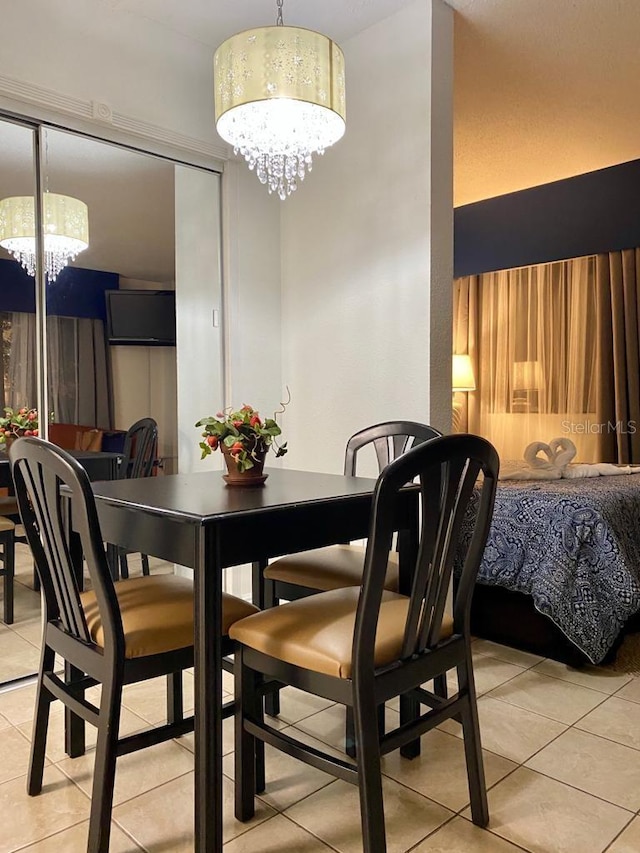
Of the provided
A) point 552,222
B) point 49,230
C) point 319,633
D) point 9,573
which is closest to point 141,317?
point 49,230

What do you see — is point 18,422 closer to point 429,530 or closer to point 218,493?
point 218,493

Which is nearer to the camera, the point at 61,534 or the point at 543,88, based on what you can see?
the point at 61,534

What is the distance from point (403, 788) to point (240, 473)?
98cm

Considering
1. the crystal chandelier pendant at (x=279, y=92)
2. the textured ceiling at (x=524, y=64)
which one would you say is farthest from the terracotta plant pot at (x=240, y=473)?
the textured ceiling at (x=524, y=64)


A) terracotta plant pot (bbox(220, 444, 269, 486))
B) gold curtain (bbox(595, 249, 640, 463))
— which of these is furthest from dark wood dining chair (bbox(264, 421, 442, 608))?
gold curtain (bbox(595, 249, 640, 463))

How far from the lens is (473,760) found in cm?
166

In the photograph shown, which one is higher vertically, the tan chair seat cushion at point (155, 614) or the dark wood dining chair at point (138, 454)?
the dark wood dining chair at point (138, 454)

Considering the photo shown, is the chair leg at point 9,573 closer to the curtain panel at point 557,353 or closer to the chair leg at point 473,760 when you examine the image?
the chair leg at point 473,760

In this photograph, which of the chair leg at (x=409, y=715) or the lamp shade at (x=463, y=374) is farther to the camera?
the lamp shade at (x=463, y=374)

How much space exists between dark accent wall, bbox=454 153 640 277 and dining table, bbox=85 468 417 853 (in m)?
3.77

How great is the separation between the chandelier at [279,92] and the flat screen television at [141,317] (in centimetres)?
99

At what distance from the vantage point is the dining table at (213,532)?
4.77 ft

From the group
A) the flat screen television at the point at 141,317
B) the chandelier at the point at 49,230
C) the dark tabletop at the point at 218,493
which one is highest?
the chandelier at the point at 49,230

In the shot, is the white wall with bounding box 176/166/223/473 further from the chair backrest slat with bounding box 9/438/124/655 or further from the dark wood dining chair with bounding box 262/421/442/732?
the chair backrest slat with bounding box 9/438/124/655
